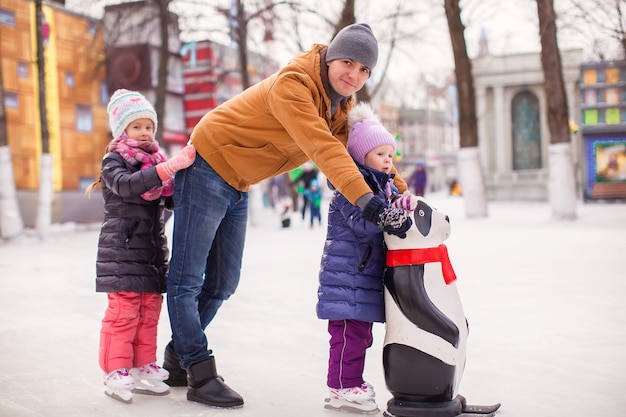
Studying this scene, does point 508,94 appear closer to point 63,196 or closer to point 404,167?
point 63,196

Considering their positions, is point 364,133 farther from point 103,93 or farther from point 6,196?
point 103,93

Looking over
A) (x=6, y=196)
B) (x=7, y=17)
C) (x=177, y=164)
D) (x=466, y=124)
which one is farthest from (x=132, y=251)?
(x=7, y=17)

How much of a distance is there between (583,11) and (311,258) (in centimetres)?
624

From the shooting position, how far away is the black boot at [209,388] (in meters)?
2.74

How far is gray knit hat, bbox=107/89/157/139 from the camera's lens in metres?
3.03

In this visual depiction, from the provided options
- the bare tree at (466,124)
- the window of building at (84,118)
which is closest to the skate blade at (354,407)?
the bare tree at (466,124)

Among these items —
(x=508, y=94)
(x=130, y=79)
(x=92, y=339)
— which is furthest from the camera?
(x=508, y=94)

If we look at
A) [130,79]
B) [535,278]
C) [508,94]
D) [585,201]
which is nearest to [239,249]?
[535,278]

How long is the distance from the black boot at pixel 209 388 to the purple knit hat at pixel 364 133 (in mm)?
1110

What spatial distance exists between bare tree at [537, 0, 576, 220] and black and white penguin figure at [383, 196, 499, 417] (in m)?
9.19

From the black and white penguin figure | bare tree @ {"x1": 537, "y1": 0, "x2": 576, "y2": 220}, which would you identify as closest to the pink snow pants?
the black and white penguin figure

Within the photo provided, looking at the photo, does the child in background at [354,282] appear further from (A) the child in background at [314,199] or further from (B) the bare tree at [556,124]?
(A) the child in background at [314,199]

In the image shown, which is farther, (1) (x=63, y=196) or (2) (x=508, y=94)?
(2) (x=508, y=94)

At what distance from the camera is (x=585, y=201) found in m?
18.5
